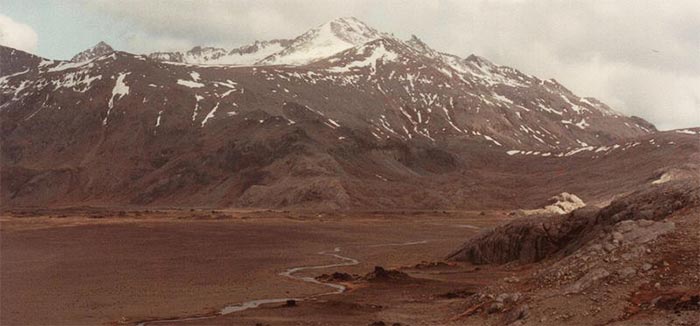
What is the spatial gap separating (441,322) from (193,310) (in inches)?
504

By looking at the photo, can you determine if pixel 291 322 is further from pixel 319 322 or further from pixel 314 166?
pixel 314 166

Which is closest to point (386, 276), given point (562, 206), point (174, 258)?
point (174, 258)

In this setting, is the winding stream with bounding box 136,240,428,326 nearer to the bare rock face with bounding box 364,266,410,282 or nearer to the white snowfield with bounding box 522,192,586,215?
the bare rock face with bounding box 364,266,410,282

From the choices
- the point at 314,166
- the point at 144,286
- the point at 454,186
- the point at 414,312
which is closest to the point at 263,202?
the point at 314,166

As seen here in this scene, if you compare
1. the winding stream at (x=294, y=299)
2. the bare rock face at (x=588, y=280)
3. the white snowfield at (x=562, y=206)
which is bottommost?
the winding stream at (x=294, y=299)

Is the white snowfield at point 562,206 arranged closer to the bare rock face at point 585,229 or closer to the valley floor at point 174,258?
the valley floor at point 174,258

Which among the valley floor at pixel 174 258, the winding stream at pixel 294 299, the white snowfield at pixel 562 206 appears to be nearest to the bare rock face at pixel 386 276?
the winding stream at pixel 294 299

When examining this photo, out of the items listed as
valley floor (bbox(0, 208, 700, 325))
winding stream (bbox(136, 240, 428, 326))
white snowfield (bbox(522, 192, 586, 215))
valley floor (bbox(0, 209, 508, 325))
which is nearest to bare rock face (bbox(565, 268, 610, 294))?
valley floor (bbox(0, 208, 700, 325))

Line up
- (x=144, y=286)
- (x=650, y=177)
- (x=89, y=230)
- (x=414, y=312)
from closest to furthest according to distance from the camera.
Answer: (x=414, y=312)
(x=144, y=286)
(x=89, y=230)
(x=650, y=177)

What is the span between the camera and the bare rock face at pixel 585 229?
96.6ft

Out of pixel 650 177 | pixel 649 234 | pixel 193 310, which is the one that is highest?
pixel 650 177

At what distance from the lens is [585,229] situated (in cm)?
4516

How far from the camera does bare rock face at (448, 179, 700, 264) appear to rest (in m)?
29.4

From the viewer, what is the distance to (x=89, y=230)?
99.3 m
